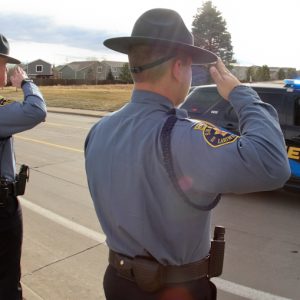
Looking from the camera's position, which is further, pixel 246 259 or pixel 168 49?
pixel 246 259

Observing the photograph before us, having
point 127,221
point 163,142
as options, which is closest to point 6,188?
point 127,221

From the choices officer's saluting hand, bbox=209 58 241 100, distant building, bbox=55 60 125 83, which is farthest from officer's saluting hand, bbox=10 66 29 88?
distant building, bbox=55 60 125 83

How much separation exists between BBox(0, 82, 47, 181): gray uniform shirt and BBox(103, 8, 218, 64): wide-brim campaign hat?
1160 mm

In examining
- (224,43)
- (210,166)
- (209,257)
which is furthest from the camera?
(224,43)

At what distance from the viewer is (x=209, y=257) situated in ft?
5.65

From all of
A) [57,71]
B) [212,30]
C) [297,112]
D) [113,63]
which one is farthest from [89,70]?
[297,112]

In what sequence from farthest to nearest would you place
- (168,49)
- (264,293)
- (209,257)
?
(264,293) → (209,257) → (168,49)

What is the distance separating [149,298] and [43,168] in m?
6.76

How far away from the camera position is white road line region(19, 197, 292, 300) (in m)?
3.48

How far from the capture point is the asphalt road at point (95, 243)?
141 inches

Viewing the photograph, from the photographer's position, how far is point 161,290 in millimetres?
1605

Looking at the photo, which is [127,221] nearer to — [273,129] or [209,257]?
[209,257]

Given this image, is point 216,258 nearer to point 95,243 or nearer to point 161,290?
point 161,290

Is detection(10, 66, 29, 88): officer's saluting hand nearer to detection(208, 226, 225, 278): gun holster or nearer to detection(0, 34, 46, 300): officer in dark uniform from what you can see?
detection(0, 34, 46, 300): officer in dark uniform
